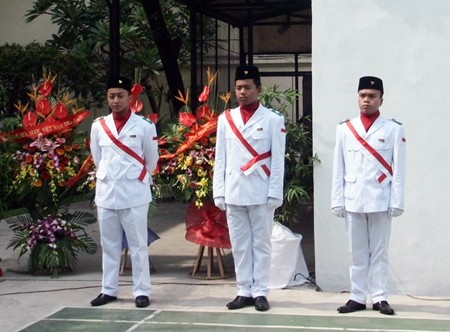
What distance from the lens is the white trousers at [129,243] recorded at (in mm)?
7148

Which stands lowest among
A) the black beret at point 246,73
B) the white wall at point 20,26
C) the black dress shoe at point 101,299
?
the black dress shoe at point 101,299

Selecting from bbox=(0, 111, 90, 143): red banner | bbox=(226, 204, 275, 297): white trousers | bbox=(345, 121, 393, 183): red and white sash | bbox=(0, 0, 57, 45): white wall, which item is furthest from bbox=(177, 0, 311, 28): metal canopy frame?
bbox=(0, 0, 57, 45): white wall

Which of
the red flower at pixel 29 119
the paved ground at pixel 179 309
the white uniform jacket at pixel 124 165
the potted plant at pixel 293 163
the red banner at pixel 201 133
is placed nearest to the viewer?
the paved ground at pixel 179 309

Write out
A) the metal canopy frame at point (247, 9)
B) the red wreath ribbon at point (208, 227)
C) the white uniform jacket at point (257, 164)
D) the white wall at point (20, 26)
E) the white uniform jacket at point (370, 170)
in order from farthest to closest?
the white wall at point (20, 26)
the metal canopy frame at point (247, 9)
the red wreath ribbon at point (208, 227)
the white uniform jacket at point (257, 164)
the white uniform jacket at point (370, 170)

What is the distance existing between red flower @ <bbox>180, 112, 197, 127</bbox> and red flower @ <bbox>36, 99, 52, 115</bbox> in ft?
3.93

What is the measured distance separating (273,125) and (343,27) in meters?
1.13

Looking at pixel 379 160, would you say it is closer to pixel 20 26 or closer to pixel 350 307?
pixel 350 307

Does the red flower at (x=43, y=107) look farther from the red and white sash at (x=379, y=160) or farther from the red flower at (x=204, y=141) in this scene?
the red and white sash at (x=379, y=160)

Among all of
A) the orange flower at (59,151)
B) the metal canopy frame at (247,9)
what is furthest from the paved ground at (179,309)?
the metal canopy frame at (247,9)

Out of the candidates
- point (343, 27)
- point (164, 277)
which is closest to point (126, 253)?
point (164, 277)

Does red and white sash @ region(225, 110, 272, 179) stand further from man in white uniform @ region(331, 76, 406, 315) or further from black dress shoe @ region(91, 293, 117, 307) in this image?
black dress shoe @ region(91, 293, 117, 307)

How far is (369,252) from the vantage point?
6844 millimetres

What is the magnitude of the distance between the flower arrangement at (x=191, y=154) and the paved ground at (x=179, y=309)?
82 centimetres

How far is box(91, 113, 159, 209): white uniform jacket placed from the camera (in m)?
7.09
